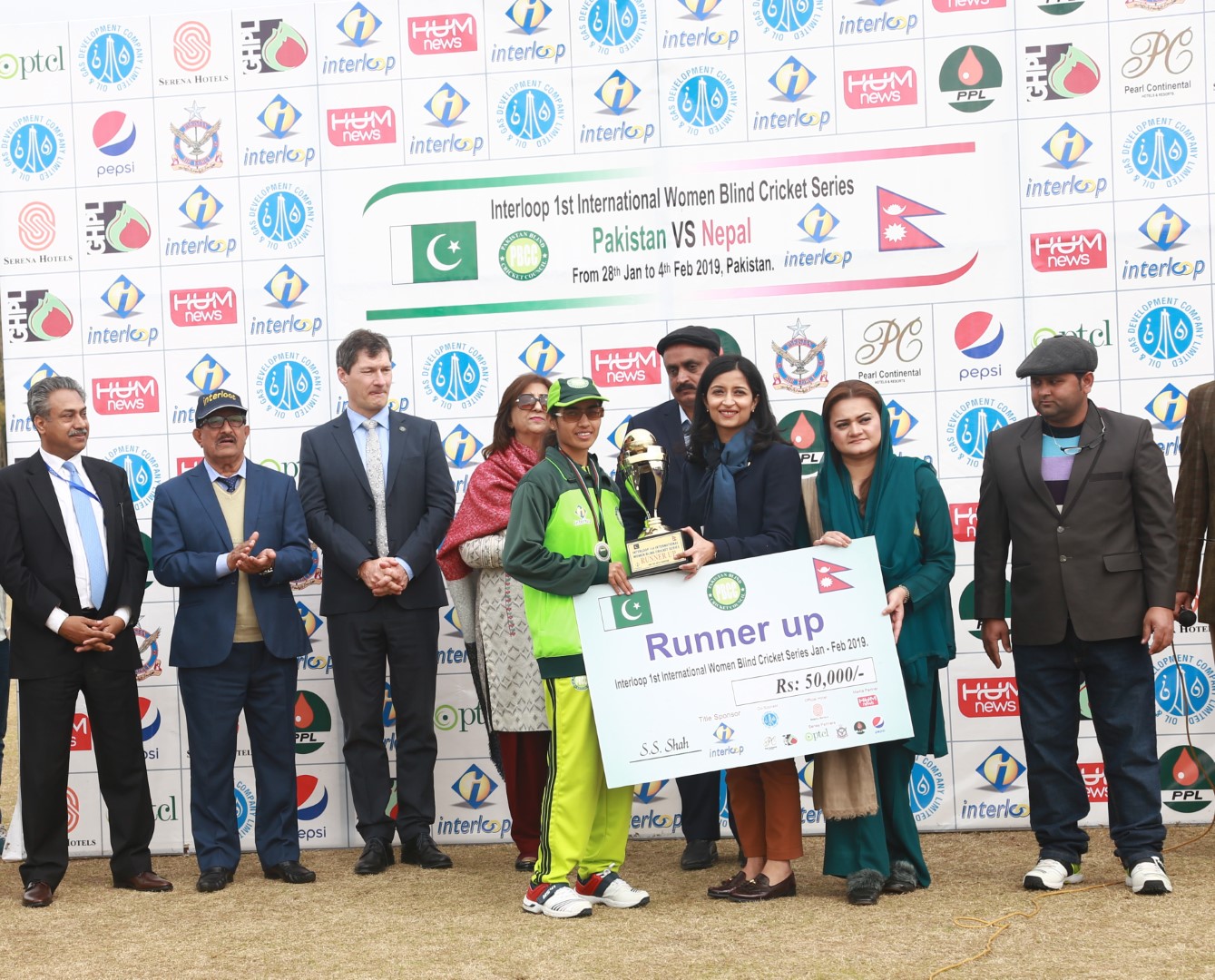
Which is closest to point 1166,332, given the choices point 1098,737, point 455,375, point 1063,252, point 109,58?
point 1063,252

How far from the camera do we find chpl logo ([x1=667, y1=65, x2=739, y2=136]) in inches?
224

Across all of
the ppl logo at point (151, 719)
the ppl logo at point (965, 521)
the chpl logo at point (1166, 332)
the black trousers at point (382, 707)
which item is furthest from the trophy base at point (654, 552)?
the ppl logo at point (151, 719)

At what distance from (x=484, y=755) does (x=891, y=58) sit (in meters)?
3.69

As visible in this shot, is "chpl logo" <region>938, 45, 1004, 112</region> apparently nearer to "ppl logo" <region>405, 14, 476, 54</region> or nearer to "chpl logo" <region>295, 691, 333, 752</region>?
"ppl logo" <region>405, 14, 476, 54</region>

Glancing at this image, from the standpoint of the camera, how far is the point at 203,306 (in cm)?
595

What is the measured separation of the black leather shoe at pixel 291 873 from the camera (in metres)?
5.11

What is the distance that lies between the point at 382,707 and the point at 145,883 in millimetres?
1171

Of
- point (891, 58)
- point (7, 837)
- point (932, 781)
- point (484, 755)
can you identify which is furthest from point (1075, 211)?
point (7, 837)

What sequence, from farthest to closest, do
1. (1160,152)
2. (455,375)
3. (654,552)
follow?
(455,375), (1160,152), (654,552)

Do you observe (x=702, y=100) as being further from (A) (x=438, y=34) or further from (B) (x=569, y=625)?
(B) (x=569, y=625)

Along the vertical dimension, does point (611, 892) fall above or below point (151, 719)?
below

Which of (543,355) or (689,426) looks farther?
(543,355)

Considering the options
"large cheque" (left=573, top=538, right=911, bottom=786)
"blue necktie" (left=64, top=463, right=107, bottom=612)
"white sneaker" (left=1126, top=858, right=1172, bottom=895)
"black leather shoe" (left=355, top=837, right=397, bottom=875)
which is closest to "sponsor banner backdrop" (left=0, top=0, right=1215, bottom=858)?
"black leather shoe" (left=355, top=837, right=397, bottom=875)

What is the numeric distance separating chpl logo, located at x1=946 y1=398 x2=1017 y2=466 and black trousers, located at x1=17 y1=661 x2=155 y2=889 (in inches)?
146
